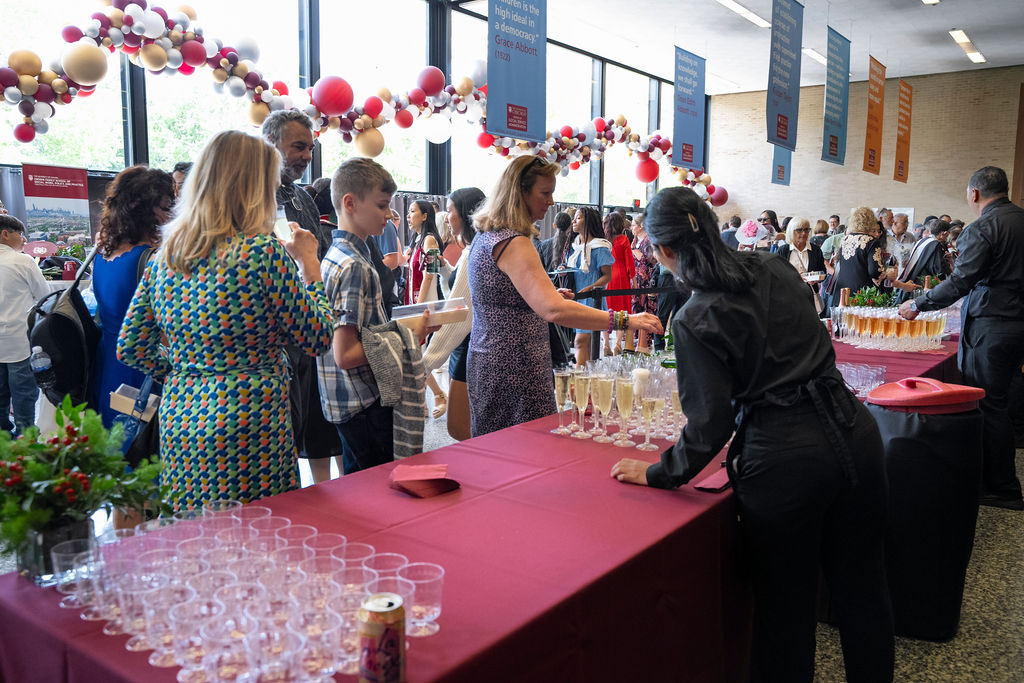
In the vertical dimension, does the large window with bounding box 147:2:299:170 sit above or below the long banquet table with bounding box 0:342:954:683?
above

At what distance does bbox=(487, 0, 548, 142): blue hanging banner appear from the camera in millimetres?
4297

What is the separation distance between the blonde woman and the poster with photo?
4697 mm

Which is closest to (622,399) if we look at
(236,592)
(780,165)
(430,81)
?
(236,592)

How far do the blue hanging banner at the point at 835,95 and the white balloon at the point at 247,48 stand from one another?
499 centimetres

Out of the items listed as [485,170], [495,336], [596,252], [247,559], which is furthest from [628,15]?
[247,559]

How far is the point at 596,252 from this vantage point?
7.33m

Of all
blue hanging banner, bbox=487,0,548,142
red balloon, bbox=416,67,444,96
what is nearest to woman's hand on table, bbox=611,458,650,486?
blue hanging banner, bbox=487,0,548,142

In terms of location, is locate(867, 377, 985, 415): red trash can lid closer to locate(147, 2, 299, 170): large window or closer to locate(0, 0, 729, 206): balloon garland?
locate(0, 0, 729, 206): balloon garland

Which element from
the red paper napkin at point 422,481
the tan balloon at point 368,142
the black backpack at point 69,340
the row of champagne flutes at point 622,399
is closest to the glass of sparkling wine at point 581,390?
the row of champagne flutes at point 622,399

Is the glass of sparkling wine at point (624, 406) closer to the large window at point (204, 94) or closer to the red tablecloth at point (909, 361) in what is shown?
the red tablecloth at point (909, 361)

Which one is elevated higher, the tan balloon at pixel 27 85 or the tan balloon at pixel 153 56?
the tan balloon at pixel 153 56

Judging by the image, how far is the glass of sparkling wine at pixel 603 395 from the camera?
90.2 inches

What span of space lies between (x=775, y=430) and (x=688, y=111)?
265 inches

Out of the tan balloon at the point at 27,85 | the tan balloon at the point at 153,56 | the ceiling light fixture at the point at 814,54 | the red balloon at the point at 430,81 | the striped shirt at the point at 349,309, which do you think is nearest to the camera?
the striped shirt at the point at 349,309
